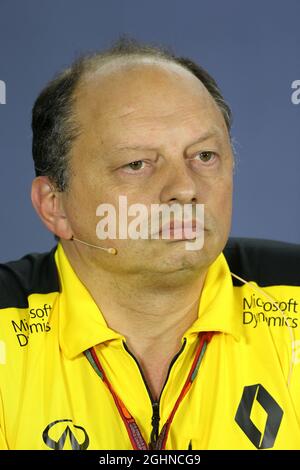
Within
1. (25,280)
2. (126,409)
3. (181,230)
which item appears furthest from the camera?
(25,280)

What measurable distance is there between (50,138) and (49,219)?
0.17 meters

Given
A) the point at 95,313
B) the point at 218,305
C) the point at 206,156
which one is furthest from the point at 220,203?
the point at 95,313

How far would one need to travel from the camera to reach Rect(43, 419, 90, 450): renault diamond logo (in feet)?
5.31

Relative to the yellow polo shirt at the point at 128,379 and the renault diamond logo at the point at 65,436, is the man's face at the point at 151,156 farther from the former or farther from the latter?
the renault diamond logo at the point at 65,436

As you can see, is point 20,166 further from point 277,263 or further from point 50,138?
point 277,263

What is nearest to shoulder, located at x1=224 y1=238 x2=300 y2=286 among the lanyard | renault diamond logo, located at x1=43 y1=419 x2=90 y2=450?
the lanyard

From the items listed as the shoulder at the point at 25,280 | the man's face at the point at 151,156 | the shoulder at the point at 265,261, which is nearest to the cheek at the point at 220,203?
the man's face at the point at 151,156

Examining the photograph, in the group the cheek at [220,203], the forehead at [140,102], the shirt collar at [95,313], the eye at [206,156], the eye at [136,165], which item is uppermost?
the forehead at [140,102]

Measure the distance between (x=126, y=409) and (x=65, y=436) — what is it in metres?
0.13

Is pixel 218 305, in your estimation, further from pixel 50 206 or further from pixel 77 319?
pixel 50 206

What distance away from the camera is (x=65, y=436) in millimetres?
1622

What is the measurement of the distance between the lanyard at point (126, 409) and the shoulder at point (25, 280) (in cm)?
18

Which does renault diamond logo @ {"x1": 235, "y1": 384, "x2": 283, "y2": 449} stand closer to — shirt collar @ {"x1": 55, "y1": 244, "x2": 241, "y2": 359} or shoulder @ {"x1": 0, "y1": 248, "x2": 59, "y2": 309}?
shirt collar @ {"x1": 55, "y1": 244, "x2": 241, "y2": 359}

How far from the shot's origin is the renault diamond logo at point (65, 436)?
1.62m
